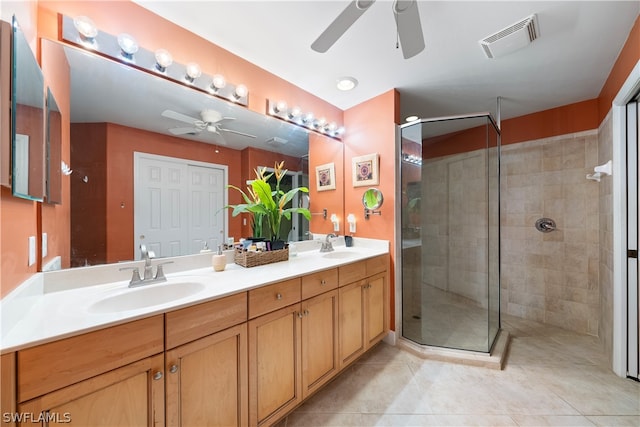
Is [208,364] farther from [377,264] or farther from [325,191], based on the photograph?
[325,191]

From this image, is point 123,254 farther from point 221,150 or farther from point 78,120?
point 221,150

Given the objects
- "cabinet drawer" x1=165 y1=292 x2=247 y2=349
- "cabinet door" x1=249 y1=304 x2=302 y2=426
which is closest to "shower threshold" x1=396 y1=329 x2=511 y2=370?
"cabinet door" x1=249 y1=304 x2=302 y2=426

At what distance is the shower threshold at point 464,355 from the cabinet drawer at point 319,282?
109 centimetres

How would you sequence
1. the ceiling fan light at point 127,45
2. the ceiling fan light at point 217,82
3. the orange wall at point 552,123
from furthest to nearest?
1. the orange wall at point 552,123
2. the ceiling fan light at point 217,82
3. the ceiling fan light at point 127,45

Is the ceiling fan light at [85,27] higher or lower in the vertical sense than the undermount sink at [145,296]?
higher

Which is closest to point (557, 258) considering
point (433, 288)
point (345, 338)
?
point (433, 288)

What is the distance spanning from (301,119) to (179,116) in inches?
41.6

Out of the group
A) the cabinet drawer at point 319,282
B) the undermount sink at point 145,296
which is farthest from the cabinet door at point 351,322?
the undermount sink at point 145,296

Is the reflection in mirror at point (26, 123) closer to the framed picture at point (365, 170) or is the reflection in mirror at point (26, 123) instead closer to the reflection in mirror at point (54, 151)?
the reflection in mirror at point (54, 151)

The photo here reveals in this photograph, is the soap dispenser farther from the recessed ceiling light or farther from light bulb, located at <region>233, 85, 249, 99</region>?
the recessed ceiling light

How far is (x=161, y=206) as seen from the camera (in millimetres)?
1425

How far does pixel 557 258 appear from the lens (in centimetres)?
252

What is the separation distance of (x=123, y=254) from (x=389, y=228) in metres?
1.99

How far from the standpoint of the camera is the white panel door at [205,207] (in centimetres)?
155
